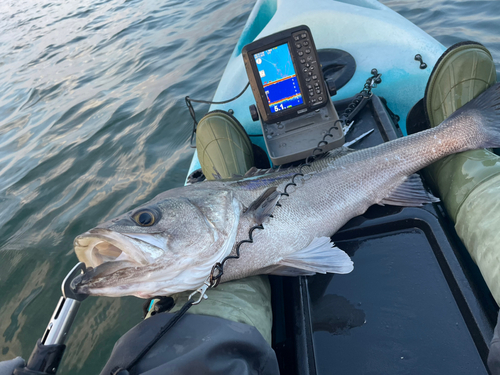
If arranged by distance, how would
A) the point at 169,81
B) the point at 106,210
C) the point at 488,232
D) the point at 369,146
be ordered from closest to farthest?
the point at 488,232 → the point at 369,146 → the point at 106,210 → the point at 169,81

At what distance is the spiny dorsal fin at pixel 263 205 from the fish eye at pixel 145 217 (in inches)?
22.5

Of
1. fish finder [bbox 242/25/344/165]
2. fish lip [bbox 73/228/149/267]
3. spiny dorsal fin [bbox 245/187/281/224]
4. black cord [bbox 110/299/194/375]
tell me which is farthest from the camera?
fish finder [bbox 242/25/344/165]

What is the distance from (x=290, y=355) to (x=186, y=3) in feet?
41.8

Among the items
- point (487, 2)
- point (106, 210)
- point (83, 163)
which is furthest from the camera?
point (487, 2)

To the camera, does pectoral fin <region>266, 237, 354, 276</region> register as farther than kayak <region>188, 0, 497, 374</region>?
Yes

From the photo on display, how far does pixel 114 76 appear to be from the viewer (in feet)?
27.7

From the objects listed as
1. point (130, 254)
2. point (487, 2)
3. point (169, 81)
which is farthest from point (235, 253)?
point (487, 2)

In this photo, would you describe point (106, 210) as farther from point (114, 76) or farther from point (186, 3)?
point (186, 3)

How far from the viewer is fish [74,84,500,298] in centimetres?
168

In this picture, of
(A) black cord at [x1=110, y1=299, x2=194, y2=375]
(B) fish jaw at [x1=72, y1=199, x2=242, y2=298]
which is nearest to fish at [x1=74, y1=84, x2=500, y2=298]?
(B) fish jaw at [x1=72, y1=199, x2=242, y2=298]

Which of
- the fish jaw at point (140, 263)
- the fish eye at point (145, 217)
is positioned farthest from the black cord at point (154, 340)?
the fish eye at point (145, 217)

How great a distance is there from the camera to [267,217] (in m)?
2.06

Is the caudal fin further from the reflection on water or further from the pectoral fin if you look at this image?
the reflection on water

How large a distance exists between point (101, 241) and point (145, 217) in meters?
0.26
